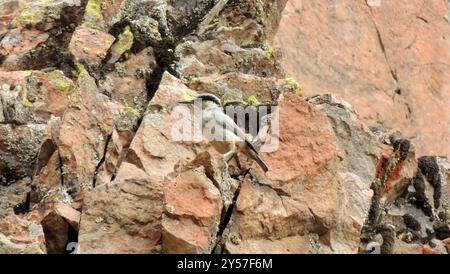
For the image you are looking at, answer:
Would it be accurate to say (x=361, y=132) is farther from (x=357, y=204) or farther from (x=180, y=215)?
(x=180, y=215)

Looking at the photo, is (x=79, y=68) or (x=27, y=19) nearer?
(x=79, y=68)

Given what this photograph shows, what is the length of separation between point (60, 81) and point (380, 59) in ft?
33.6

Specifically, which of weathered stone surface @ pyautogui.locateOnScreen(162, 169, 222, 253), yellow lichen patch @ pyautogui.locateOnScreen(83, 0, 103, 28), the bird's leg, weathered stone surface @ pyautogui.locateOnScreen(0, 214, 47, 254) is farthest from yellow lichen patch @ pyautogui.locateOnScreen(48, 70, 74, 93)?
weathered stone surface @ pyautogui.locateOnScreen(162, 169, 222, 253)

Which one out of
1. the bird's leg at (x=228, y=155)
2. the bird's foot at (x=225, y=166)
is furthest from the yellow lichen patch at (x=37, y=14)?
the bird's foot at (x=225, y=166)

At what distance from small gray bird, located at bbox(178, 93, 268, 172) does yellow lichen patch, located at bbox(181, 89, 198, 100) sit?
13 centimetres

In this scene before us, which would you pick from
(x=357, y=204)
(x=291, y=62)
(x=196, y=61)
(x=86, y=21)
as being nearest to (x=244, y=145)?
(x=357, y=204)

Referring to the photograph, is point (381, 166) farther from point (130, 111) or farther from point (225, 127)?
point (130, 111)

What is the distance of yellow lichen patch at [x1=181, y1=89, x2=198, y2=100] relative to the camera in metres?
15.9

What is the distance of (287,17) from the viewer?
21.8m

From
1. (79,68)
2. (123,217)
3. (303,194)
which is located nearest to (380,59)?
(79,68)

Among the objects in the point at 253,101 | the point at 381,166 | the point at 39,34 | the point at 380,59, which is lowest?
the point at 380,59

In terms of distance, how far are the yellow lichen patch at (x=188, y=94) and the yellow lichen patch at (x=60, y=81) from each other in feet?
6.96

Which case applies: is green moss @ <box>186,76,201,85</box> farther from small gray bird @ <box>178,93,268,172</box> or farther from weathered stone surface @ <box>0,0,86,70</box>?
weathered stone surface @ <box>0,0,86,70</box>

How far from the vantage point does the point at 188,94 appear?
52.5ft
